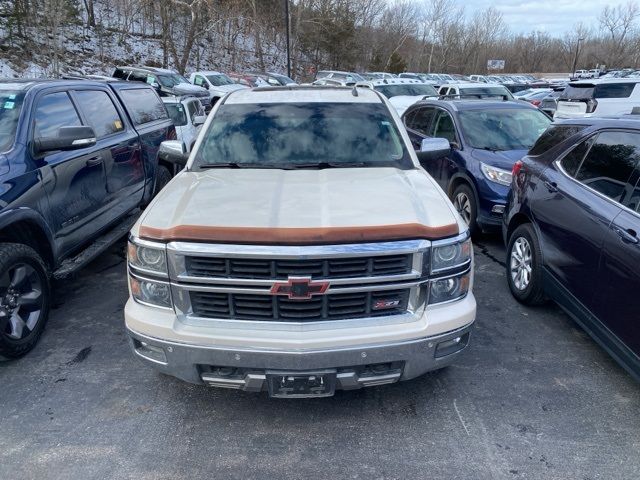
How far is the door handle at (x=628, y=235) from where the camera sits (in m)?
2.88

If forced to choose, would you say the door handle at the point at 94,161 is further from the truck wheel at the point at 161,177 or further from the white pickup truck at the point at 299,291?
the white pickup truck at the point at 299,291

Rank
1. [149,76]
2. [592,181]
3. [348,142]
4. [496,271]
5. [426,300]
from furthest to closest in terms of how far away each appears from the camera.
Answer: [149,76], [496,271], [348,142], [592,181], [426,300]

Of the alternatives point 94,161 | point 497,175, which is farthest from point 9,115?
point 497,175

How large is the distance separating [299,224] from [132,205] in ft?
12.4

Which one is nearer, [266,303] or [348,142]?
[266,303]

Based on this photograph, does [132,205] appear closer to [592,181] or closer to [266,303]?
[266,303]

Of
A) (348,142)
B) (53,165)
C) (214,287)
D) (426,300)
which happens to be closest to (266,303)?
(214,287)

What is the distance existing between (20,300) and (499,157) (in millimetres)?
5521

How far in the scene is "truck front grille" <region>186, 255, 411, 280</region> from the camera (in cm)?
249

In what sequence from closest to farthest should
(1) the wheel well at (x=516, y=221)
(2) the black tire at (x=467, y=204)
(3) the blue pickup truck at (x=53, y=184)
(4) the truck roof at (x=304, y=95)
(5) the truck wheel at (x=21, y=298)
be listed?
(5) the truck wheel at (x=21, y=298)
(3) the blue pickup truck at (x=53, y=184)
(4) the truck roof at (x=304, y=95)
(1) the wheel well at (x=516, y=221)
(2) the black tire at (x=467, y=204)

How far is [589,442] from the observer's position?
8.98 feet

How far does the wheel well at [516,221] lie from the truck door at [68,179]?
422cm

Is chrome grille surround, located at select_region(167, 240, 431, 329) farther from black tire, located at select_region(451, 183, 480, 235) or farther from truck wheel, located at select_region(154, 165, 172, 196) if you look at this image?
truck wheel, located at select_region(154, 165, 172, 196)

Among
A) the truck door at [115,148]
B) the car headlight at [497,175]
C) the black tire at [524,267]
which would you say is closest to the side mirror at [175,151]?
the truck door at [115,148]
